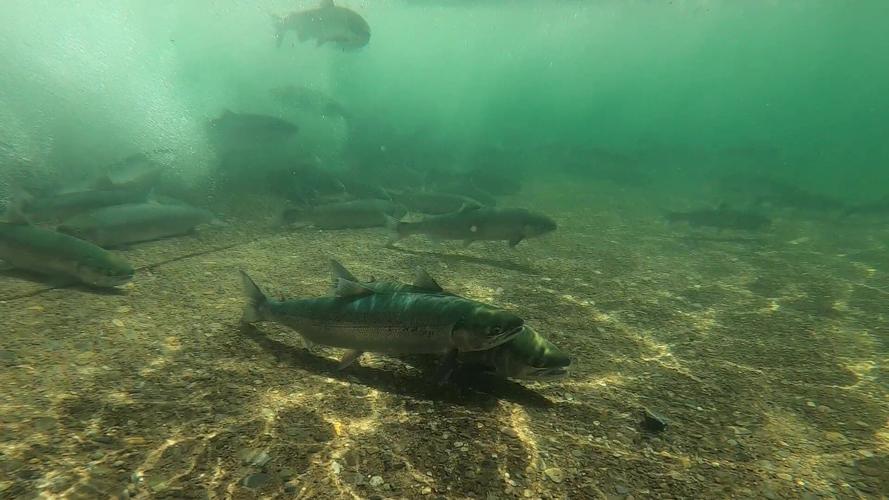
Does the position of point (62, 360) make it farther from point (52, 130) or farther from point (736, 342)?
point (52, 130)

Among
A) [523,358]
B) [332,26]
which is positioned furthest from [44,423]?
[332,26]

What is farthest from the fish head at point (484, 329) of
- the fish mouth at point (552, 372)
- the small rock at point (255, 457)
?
the small rock at point (255, 457)

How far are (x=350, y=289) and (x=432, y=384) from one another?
1.10 metres

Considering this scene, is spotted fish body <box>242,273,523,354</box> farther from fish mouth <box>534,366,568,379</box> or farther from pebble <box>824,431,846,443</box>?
pebble <box>824,431,846,443</box>

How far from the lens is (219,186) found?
12953mm

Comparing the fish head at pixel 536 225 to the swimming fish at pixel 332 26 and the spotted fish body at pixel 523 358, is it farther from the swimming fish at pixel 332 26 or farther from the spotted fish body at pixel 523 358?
the swimming fish at pixel 332 26

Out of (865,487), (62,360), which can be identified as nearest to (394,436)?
(62,360)

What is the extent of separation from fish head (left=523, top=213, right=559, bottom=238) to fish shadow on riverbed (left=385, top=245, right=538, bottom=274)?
0.64m

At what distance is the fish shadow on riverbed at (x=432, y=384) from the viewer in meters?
3.71

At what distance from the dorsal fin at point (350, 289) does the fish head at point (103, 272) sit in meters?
3.10

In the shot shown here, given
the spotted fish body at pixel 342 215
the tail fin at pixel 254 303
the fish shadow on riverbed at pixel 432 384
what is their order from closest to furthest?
the fish shadow on riverbed at pixel 432 384 → the tail fin at pixel 254 303 → the spotted fish body at pixel 342 215

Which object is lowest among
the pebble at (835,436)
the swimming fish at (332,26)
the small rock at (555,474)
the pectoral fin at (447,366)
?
the small rock at (555,474)

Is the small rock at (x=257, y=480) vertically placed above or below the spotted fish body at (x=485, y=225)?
below

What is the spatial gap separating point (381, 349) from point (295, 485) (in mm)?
1351
